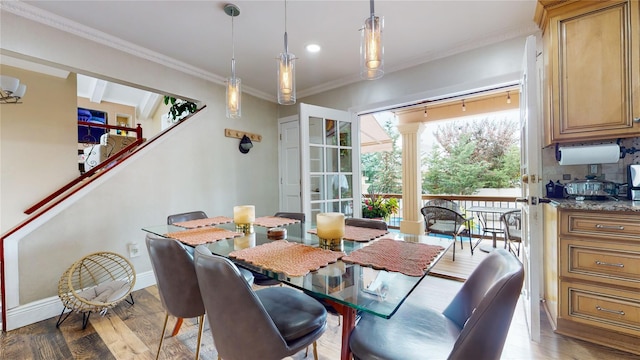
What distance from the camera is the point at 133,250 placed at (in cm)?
264

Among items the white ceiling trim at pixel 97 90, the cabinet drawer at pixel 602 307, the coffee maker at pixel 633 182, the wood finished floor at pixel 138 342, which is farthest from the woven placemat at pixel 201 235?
the white ceiling trim at pixel 97 90

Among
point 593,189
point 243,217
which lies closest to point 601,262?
point 593,189

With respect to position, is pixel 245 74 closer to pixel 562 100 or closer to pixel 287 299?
pixel 287 299

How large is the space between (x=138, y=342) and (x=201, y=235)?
35.2 inches

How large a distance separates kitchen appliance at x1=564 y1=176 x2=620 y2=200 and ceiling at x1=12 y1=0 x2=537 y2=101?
1368 millimetres

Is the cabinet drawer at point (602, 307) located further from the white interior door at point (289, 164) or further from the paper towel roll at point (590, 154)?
the white interior door at point (289, 164)

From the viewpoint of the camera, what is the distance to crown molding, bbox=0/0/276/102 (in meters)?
1.96

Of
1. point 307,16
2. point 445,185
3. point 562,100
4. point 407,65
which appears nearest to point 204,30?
point 307,16

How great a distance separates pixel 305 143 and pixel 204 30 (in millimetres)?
1406

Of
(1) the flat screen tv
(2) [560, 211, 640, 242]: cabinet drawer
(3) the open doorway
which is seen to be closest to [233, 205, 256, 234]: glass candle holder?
(2) [560, 211, 640, 242]: cabinet drawer

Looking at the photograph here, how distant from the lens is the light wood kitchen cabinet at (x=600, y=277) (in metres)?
1.56

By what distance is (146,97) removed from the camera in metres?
5.62

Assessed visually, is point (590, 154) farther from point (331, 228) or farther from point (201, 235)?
point (201, 235)

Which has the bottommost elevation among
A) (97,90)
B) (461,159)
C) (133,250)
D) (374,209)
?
(133,250)
